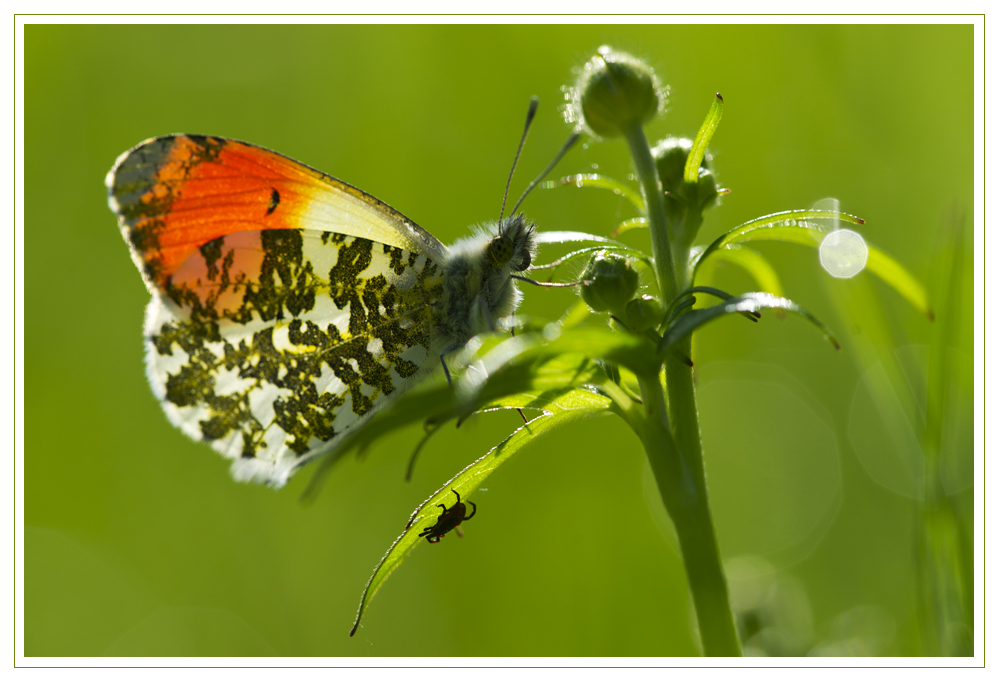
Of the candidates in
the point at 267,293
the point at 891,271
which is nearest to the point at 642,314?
the point at 891,271

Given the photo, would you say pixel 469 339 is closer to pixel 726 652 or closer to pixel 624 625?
pixel 726 652

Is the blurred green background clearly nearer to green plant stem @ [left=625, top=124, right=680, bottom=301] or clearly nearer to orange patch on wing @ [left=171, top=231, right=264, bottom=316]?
orange patch on wing @ [left=171, top=231, right=264, bottom=316]

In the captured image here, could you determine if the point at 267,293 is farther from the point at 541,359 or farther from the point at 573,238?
the point at 541,359

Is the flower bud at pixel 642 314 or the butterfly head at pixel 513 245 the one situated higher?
A: the butterfly head at pixel 513 245

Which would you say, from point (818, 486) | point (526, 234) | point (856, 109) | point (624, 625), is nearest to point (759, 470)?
point (818, 486)

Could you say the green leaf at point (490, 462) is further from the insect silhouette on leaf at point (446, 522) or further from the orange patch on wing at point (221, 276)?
the orange patch on wing at point (221, 276)

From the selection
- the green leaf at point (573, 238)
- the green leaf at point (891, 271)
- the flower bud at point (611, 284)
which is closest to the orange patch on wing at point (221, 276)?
the green leaf at point (573, 238)
